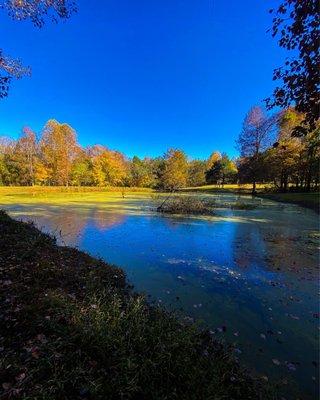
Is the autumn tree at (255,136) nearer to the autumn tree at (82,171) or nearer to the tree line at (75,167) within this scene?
the tree line at (75,167)

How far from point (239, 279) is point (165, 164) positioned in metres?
59.6

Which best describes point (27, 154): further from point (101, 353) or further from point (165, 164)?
point (101, 353)

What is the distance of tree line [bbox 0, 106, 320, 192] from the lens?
3634cm

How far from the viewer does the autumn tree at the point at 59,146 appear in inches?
1886

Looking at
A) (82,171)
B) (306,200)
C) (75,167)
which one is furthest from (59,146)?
(306,200)

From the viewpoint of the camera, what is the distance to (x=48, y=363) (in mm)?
2949

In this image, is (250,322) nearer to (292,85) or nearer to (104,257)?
(292,85)

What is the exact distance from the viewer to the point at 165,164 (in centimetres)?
6581

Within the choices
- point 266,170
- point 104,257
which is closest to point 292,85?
point 104,257

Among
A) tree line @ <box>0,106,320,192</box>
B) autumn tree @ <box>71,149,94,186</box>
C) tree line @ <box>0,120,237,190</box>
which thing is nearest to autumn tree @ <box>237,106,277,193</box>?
tree line @ <box>0,106,320,192</box>

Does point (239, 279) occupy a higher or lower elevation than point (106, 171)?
lower

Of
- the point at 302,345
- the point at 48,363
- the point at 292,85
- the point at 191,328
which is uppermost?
the point at 292,85

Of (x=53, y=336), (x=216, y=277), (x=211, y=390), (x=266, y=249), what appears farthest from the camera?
(x=266, y=249)

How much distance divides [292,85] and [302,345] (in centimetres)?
386
